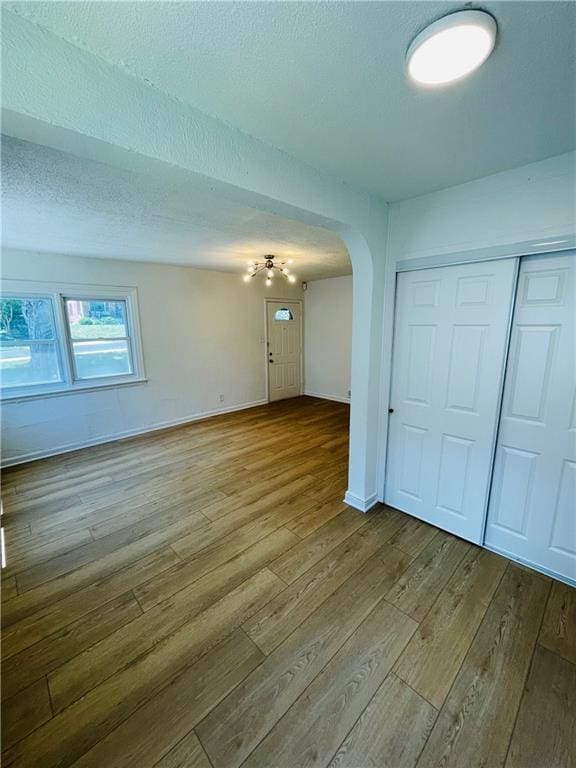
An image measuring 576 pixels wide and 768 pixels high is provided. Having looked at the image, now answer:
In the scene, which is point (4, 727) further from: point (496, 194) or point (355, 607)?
point (496, 194)

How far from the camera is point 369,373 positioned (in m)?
2.39

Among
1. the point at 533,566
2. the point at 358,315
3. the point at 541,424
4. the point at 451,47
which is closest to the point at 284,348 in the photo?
the point at 358,315

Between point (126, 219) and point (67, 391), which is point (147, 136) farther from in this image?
point (67, 391)

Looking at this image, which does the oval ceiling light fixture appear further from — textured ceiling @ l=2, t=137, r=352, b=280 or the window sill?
the window sill

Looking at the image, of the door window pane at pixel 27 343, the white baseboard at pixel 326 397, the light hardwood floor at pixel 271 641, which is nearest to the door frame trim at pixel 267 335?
the white baseboard at pixel 326 397

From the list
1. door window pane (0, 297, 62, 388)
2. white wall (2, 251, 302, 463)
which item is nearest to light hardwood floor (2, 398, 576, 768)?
white wall (2, 251, 302, 463)

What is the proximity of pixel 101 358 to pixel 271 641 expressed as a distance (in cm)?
394

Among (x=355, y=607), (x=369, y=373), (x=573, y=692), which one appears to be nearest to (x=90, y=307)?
(x=369, y=373)

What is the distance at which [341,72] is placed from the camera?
1084mm

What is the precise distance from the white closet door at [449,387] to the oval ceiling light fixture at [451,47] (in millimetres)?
1160

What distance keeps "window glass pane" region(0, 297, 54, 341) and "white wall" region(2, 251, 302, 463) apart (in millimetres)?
283

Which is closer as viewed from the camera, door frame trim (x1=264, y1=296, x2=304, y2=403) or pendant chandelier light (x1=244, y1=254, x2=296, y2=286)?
pendant chandelier light (x1=244, y1=254, x2=296, y2=286)

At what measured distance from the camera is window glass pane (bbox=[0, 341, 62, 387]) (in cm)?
347

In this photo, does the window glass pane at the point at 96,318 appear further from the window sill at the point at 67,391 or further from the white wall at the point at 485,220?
the white wall at the point at 485,220
